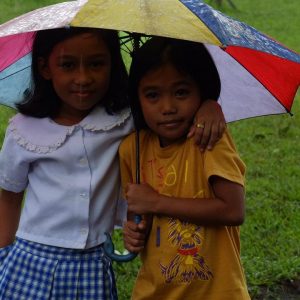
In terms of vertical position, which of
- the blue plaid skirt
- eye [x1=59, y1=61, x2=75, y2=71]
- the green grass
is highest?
eye [x1=59, y1=61, x2=75, y2=71]

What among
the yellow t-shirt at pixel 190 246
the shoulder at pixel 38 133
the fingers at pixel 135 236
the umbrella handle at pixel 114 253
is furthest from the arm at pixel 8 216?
the yellow t-shirt at pixel 190 246

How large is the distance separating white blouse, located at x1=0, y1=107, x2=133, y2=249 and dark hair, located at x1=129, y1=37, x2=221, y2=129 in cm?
15

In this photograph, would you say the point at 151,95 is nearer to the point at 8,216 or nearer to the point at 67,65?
the point at 67,65

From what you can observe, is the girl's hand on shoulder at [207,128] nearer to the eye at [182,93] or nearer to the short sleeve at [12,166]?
the eye at [182,93]

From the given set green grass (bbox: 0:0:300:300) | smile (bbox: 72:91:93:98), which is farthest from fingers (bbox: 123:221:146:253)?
green grass (bbox: 0:0:300:300)

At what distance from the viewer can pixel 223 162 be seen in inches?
89.7

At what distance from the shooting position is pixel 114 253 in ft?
8.26

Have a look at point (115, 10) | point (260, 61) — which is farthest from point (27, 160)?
point (260, 61)

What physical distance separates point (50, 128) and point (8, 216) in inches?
17.4

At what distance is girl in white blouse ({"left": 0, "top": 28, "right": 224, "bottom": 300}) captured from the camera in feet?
8.07

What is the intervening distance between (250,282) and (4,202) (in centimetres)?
160

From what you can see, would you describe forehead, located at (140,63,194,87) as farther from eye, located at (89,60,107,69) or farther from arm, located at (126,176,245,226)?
arm, located at (126,176,245,226)

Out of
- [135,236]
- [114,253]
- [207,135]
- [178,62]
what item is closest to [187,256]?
[135,236]

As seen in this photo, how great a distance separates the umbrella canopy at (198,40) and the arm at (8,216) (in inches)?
14.5
